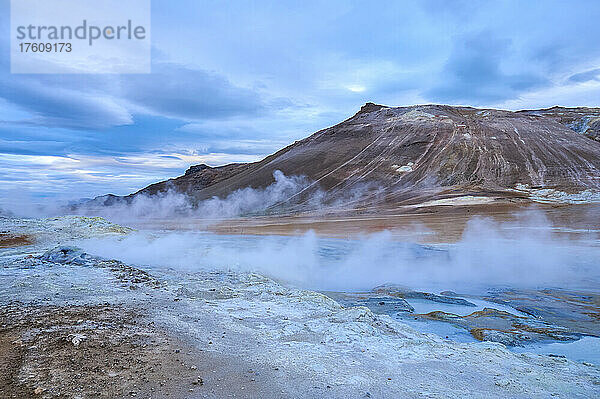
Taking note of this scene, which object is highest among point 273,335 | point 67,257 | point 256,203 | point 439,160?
point 439,160

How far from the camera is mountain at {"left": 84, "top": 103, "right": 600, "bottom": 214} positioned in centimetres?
4147

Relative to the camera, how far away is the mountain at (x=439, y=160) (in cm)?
4147

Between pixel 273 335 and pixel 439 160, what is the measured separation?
45.6 metres

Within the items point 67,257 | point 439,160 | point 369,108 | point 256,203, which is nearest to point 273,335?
point 67,257

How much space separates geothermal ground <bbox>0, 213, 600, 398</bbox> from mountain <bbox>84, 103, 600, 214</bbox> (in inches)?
1185

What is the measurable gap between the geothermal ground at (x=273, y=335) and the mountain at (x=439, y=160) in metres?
30.1

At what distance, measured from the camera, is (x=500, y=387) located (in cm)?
451

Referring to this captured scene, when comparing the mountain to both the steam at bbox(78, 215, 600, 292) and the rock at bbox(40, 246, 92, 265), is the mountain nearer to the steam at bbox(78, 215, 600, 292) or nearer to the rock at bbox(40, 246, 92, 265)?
the steam at bbox(78, 215, 600, 292)

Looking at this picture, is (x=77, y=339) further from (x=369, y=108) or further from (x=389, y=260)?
(x=369, y=108)

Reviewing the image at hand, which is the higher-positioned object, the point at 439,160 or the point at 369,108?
the point at 369,108

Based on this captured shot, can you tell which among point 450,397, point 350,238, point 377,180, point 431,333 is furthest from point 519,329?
point 377,180

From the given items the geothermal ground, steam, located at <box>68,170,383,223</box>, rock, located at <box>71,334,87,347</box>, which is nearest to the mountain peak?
steam, located at <box>68,170,383,223</box>

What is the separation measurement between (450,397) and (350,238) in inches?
662

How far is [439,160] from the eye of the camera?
48.4 metres
